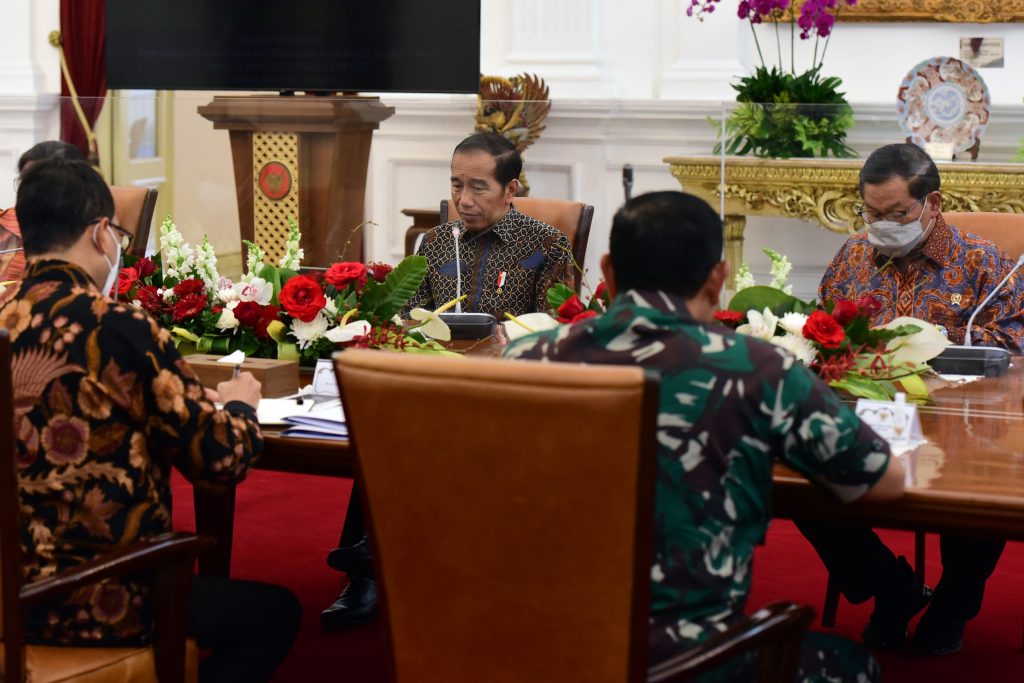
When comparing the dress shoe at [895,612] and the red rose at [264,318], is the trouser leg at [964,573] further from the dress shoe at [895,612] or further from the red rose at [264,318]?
the red rose at [264,318]

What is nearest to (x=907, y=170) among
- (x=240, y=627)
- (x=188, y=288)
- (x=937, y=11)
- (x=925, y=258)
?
(x=925, y=258)

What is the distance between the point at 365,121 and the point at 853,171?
201 centimetres

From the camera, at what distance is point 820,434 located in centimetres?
166

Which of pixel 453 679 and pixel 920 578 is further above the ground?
pixel 453 679

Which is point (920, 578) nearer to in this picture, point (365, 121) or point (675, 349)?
point (675, 349)

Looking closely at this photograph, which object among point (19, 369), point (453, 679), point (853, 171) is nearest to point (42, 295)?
point (19, 369)

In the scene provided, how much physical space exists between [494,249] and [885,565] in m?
1.41

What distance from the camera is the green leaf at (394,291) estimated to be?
270cm

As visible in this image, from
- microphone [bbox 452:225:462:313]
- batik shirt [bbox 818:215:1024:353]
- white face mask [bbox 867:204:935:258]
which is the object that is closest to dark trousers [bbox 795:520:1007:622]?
batik shirt [bbox 818:215:1024:353]

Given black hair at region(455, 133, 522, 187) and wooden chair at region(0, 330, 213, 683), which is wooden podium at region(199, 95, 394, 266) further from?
wooden chair at region(0, 330, 213, 683)

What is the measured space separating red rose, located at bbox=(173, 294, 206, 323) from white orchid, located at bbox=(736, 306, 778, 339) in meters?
1.04

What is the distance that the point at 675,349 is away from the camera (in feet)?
5.33

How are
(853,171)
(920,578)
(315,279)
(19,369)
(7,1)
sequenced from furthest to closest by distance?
(7,1), (853,171), (920,578), (315,279), (19,369)

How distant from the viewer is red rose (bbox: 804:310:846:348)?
239cm
